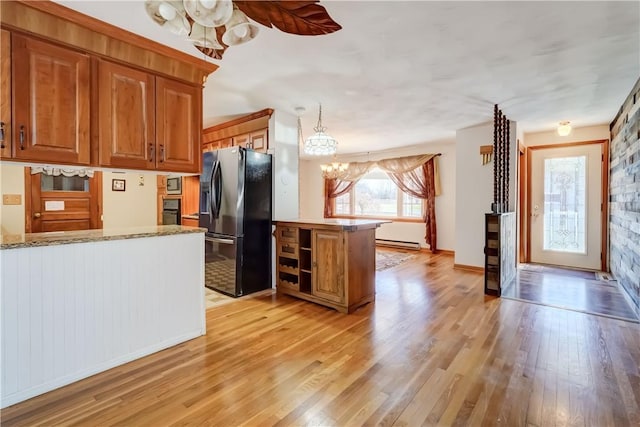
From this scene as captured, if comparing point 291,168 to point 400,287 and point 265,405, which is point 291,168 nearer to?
point 400,287

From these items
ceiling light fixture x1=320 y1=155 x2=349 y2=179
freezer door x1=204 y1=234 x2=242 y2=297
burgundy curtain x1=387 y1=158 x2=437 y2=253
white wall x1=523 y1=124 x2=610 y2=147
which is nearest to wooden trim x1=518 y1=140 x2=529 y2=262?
white wall x1=523 y1=124 x2=610 y2=147

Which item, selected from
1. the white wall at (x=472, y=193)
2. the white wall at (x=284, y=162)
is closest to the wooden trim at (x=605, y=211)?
the white wall at (x=472, y=193)

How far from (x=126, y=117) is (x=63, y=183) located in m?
3.43

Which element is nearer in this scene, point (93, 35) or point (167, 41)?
point (93, 35)

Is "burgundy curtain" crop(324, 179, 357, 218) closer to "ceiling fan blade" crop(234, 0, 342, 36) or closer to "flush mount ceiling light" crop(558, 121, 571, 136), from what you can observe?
"flush mount ceiling light" crop(558, 121, 571, 136)

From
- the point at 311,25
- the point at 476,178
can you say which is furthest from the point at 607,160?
the point at 311,25

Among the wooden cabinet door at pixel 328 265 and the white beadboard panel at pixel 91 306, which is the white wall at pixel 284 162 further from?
the white beadboard panel at pixel 91 306

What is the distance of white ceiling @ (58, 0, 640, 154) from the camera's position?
79.7 inches

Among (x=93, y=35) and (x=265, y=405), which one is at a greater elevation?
(x=93, y=35)

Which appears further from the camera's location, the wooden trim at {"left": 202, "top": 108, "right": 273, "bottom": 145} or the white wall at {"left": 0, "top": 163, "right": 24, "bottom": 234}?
the wooden trim at {"left": 202, "top": 108, "right": 273, "bottom": 145}

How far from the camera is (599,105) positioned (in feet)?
12.8

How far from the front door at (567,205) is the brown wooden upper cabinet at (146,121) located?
555 centimetres

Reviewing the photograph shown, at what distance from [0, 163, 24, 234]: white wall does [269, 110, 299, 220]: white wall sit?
10.5 ft

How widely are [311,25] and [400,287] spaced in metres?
3.26
